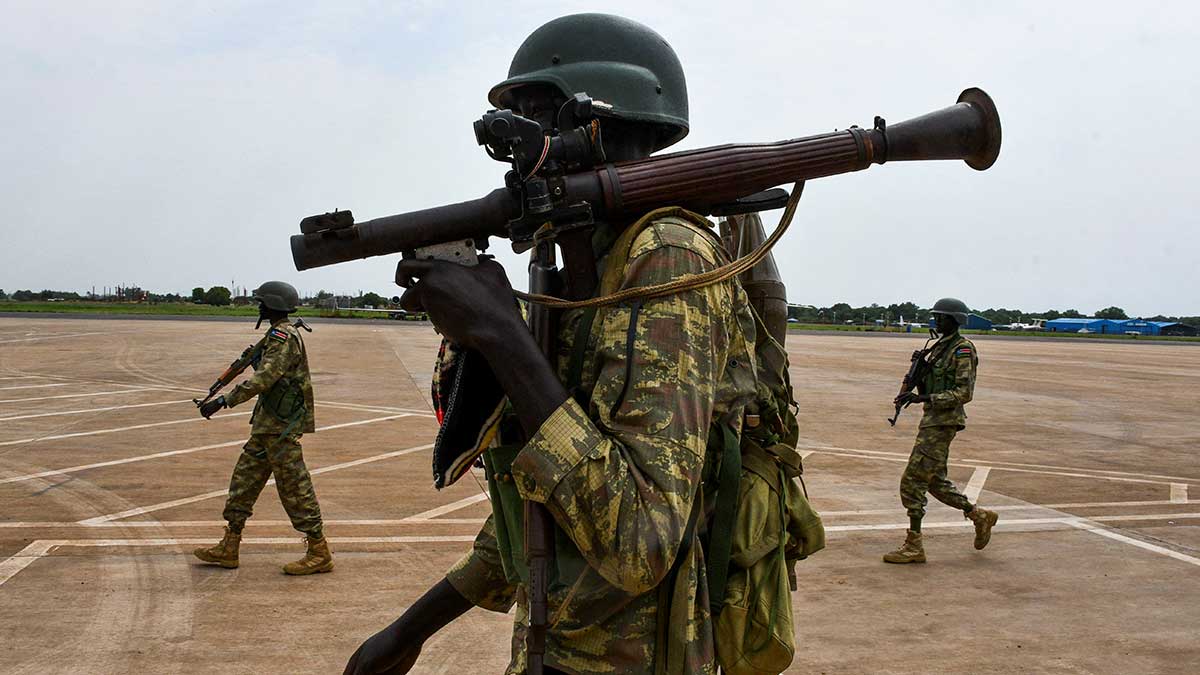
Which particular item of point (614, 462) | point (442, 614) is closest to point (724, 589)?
point (614, 462)

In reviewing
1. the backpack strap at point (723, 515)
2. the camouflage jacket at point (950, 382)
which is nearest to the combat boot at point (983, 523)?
the camouflage jacket at point (950, 382)

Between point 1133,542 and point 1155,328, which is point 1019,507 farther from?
point 1155,328

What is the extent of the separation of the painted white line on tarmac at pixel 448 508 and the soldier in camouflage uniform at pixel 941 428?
381cm

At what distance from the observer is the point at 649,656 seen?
1808 millimetres

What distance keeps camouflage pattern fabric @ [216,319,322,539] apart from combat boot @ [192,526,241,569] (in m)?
0.11

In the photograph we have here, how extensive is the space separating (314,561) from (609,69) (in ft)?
18.5

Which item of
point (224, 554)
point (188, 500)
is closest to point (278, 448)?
point (224, 554)

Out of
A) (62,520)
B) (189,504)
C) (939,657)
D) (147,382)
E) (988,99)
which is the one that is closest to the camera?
(988,99)

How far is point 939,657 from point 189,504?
6656 mm

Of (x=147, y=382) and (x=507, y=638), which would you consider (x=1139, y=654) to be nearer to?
(x=507, y=638)

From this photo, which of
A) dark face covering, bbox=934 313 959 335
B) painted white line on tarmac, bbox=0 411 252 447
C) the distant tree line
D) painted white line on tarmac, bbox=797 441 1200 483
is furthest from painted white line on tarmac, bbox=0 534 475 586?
the distant tree line

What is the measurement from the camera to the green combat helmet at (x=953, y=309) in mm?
8602

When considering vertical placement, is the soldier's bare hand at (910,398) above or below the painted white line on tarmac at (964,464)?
above

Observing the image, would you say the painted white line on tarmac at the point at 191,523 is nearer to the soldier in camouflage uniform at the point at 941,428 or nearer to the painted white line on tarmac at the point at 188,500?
the painted white line on tarmac at the point at 188,500
